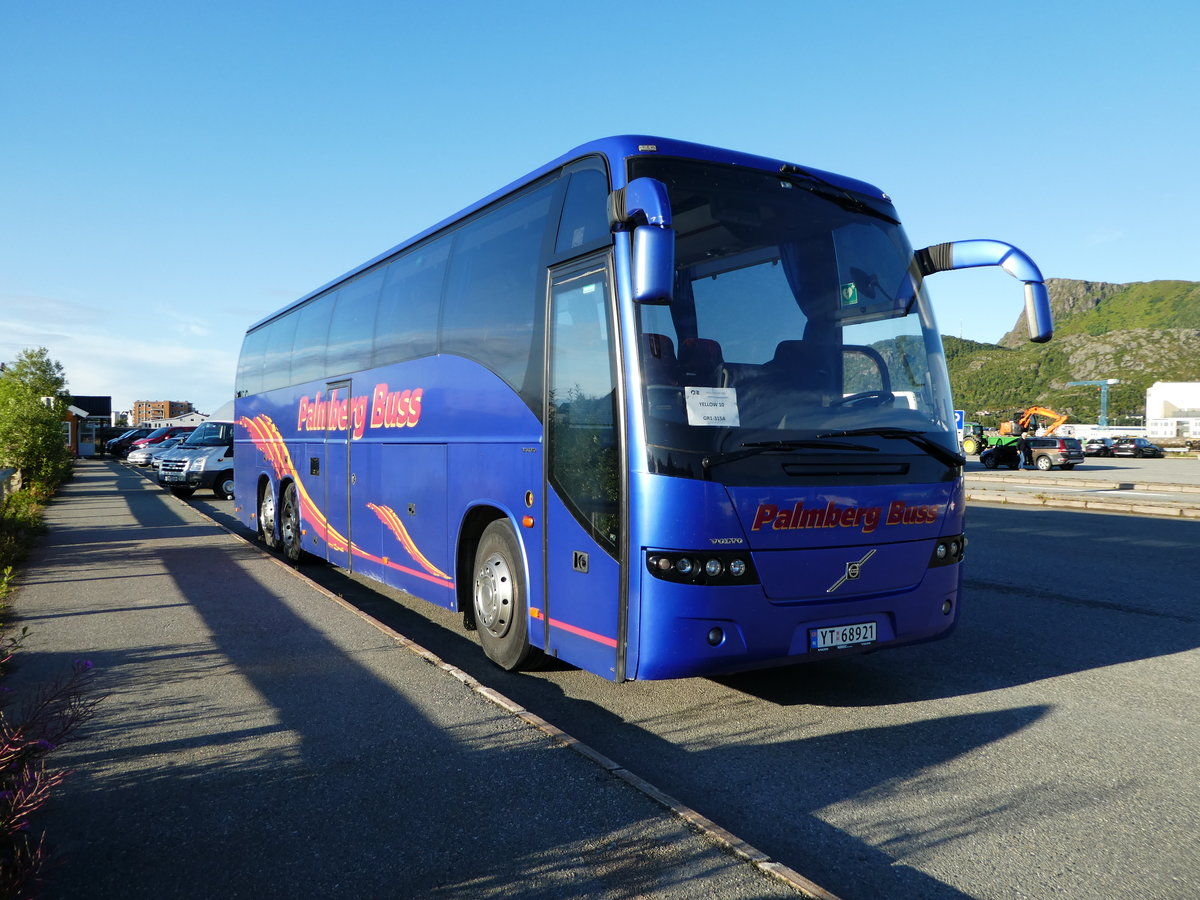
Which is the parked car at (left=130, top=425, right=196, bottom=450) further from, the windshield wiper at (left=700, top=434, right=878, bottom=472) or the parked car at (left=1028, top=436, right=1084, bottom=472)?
the windshield wiper at (left=700, top=434, right=878, bottom=472)

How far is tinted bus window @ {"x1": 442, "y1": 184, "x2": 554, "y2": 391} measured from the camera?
5.87 metres

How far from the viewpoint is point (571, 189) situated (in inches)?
218

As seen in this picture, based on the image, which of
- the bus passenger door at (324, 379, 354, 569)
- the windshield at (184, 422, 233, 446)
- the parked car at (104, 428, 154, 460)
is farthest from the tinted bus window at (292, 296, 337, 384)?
the parked car at (104, 428, 154, 460)

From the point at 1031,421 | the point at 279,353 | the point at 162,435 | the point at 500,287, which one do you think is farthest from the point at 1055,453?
the point at 162,435

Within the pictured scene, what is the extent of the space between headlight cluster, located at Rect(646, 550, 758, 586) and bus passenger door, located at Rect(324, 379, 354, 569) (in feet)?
17.9

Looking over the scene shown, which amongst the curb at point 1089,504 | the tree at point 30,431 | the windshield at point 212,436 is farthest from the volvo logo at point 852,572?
the windshield at point 212,436

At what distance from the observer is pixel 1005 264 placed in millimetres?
5570

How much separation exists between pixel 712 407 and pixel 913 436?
1.36 metres

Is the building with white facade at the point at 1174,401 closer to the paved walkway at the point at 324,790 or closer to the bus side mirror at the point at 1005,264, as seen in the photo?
the bus side mirror at the point at 1005,264

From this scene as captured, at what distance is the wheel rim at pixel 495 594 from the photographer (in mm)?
6043

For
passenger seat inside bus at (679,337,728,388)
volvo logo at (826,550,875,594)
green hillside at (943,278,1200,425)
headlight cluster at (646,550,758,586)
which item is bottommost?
volvo logo at (826,550,875,594)

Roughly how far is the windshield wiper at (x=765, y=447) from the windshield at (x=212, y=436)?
22.9m

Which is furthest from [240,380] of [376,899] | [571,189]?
[376,899]

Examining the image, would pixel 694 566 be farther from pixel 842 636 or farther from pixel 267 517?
pixel 267 517
